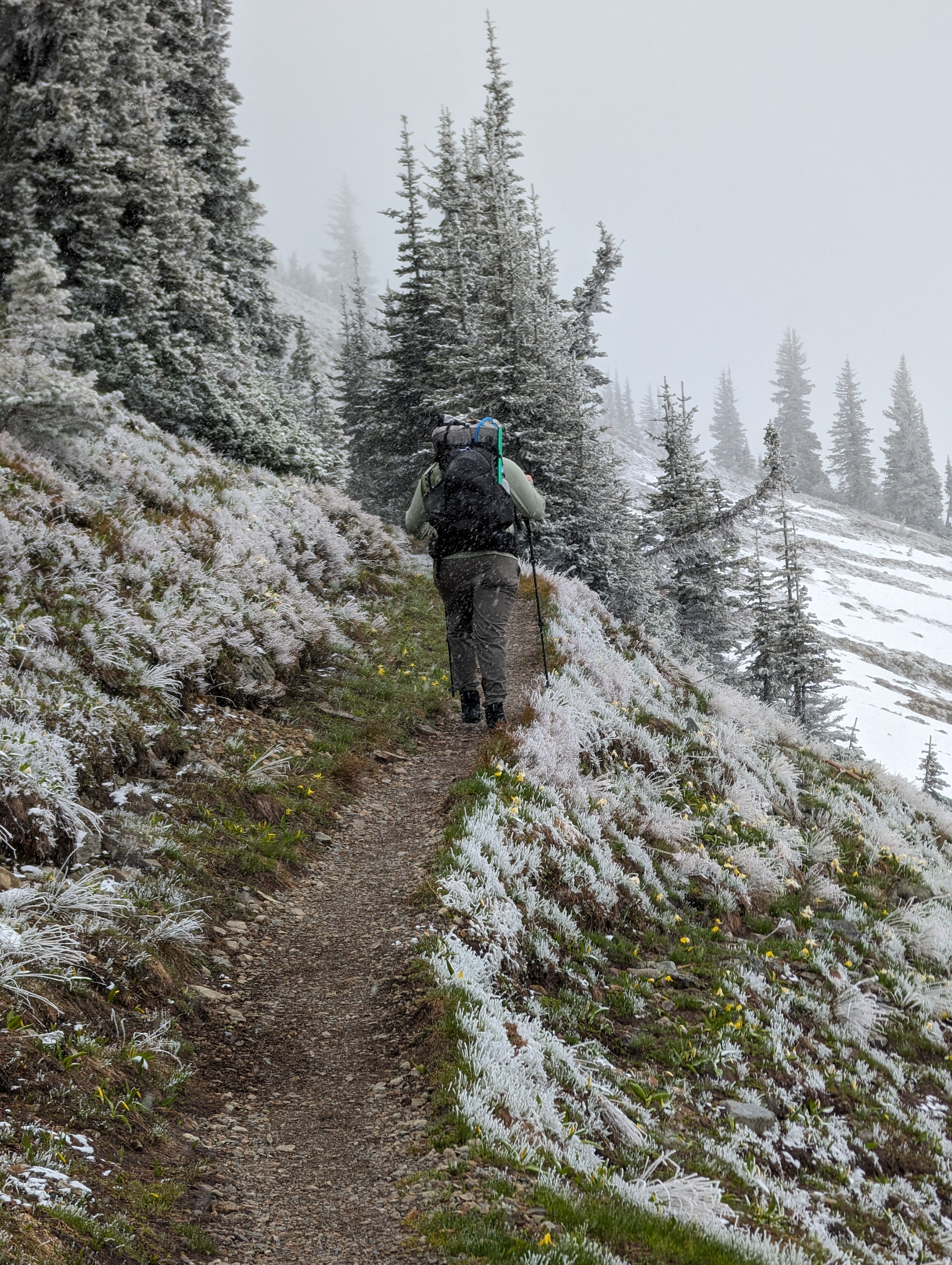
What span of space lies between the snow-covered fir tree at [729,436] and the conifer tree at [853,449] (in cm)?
974

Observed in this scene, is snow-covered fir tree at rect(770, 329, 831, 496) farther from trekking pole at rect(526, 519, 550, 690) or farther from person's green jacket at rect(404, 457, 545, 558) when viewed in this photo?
person's green jacket at rect(404, 457, 545, 558)

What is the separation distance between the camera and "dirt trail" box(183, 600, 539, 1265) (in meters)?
3.20

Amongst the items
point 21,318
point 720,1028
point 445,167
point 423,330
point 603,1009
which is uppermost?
point 445,167

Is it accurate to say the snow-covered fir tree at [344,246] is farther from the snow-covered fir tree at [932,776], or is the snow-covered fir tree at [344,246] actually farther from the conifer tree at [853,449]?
the snow-covered fir tree at [932,776]

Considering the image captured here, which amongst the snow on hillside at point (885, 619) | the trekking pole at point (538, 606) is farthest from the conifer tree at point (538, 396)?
the snow on hillside at point (885, 619)

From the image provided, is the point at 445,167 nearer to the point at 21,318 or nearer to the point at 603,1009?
the point at 21,318

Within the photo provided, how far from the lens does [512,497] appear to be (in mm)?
7863

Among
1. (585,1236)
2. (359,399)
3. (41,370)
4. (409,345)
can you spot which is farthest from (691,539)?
(585,1236)

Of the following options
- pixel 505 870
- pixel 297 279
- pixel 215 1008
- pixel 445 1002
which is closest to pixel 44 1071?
pixel 215 1008

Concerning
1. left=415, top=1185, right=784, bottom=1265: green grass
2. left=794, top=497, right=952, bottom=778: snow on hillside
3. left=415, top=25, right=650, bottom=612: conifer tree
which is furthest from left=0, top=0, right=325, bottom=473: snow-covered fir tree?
left=794, top=497, right=952, bottom=778: snow on hillside

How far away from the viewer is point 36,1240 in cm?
240

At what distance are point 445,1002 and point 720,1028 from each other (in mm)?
2663

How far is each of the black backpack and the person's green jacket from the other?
4 cm

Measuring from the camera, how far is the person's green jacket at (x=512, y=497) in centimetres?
786
